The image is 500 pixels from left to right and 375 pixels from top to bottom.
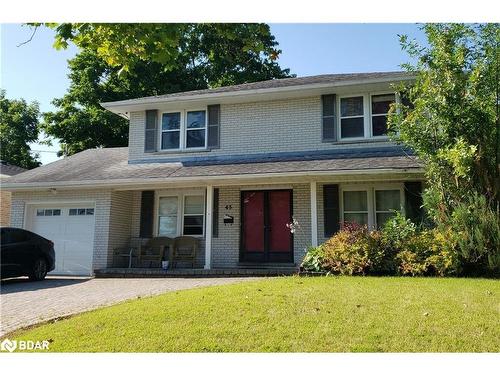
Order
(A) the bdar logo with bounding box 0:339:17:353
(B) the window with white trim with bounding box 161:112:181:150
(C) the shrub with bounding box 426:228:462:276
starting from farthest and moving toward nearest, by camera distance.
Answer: (B) the window with white trim with bounding box 161:112:181:150
(C) the shrub with bounding box 426:228:462:276
(A) the bdar logo with bounding box 0:339:17:353

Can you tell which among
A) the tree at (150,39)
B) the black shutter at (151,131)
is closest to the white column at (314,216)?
the tree at (150,39)

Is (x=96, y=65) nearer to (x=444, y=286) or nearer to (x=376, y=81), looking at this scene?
(x=376, y=81)

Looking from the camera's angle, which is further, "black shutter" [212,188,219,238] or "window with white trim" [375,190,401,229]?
"black shutter" [212,188,219,238]

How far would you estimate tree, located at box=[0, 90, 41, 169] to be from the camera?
4078 cm

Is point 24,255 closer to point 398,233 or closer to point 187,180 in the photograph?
point 187,180

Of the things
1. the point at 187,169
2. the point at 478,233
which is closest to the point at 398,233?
the point at 478,233

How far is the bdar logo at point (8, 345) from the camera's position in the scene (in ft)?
18.6

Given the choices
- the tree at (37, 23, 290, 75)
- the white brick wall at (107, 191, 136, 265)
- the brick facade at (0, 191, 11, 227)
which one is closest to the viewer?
the tree at (37, 23, 290, 75)

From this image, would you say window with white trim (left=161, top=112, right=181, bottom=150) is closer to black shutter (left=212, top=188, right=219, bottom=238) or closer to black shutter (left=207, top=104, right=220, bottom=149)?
black shutter (left=207, top=104, right=220, bottom=149)

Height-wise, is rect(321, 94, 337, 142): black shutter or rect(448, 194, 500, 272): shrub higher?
rect(321, 94, 337, 142): black shutter

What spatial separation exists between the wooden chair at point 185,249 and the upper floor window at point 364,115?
5639mm

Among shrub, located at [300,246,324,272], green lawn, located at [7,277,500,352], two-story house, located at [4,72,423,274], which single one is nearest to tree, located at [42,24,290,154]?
two-story house, located at [4,72,423,274]

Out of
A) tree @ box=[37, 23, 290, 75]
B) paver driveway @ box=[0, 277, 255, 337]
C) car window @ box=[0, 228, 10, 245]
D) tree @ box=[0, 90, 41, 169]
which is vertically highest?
tree @ box=[0, 90, 41, 169]

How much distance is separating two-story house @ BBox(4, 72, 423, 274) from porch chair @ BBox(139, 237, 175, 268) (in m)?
0.42
